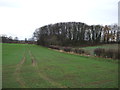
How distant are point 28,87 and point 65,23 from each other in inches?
2822

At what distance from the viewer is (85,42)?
68938 millimetres

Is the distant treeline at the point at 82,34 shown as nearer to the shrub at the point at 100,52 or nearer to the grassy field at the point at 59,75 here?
the shrub at the point at 100,52

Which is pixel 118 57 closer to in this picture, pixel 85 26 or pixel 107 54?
pixel 107 54

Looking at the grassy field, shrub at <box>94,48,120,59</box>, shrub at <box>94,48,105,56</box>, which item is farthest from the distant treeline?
the grassy field

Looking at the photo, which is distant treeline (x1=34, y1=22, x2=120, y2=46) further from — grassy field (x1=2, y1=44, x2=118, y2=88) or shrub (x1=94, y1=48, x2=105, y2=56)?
grassy field (x1=2, y1=44, x2=118, y2=88)

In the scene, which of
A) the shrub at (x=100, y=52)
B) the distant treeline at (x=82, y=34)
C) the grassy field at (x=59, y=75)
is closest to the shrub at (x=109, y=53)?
the shrub at (x=100, y=52)

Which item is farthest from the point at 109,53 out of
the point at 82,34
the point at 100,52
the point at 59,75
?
the point at 82,34

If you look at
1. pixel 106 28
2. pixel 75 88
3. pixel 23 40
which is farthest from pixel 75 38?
pixel 75 88

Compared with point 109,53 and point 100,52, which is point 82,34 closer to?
point 100,52

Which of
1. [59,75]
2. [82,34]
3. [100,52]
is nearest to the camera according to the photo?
[59,75]

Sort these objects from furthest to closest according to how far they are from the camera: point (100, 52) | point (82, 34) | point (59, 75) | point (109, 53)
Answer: point (82, 34) < point (100, 52) < point (109, 53) < point (59, 75)

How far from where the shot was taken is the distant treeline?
67.4 m

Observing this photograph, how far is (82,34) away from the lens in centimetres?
7138

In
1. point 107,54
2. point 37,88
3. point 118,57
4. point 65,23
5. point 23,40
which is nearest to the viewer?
point 37,88
